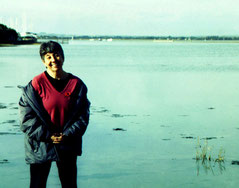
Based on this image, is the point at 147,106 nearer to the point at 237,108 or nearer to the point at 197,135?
the point at 237,108

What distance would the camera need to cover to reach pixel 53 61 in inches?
155

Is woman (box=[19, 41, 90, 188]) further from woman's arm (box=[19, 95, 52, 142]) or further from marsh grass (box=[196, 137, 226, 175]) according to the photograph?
marsh grass (box=[196, 137, 226, 175])

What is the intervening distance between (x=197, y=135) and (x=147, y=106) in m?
5.39

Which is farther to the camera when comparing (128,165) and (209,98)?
(209,98)

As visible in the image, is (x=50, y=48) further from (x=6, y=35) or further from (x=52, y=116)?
(x=6, y=35)

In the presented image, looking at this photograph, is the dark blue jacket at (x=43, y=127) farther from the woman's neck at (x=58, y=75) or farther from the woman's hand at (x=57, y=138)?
the woman's neck at (x=58, y=75)

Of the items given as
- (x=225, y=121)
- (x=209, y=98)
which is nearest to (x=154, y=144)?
(x=225, y=121)

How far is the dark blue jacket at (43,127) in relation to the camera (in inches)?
152

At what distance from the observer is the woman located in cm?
384

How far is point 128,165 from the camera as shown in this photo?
27.6 ft

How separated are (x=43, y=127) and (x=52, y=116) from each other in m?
0.11

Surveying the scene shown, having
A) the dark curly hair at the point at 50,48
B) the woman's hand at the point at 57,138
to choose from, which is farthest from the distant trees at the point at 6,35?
the woman's hand at the point at 57,138

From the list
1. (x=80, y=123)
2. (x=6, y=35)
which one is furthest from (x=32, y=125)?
(x=6, y=35)

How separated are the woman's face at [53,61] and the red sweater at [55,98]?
9 cm
